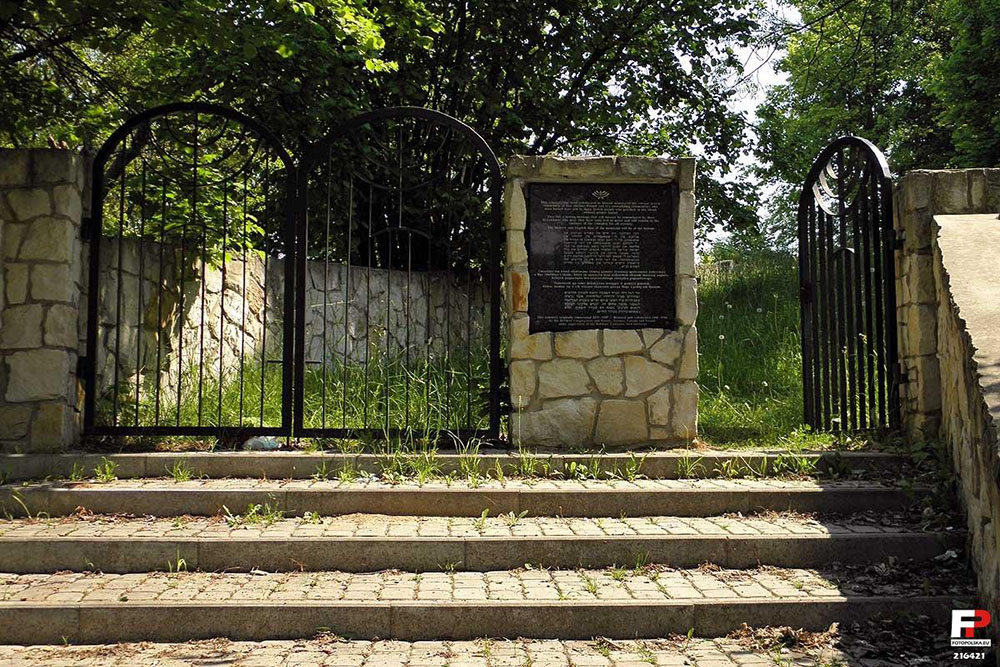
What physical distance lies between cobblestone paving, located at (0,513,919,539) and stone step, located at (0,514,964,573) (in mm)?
18

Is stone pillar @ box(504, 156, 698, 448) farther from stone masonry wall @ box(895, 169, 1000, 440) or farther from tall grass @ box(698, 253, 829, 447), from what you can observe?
stone masonry wall @ box(895, 169, 1000, 440)

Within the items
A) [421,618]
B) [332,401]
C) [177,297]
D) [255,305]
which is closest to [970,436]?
[421,618]

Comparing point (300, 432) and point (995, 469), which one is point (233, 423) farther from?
point (995, 469)

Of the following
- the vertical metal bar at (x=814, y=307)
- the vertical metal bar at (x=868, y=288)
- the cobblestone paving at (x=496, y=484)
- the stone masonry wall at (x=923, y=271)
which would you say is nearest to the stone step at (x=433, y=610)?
the cobblestone paving at (x=496, y=484)

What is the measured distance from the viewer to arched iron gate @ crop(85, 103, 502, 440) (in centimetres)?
630

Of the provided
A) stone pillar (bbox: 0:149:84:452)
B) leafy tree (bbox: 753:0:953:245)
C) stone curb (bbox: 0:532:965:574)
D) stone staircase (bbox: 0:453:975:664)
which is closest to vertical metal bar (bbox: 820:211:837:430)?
stone staircase (bbox: 0:453:975:664)

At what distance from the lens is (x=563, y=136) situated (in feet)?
39.0

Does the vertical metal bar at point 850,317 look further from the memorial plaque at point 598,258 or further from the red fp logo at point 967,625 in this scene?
the red fp logo at point 967,625

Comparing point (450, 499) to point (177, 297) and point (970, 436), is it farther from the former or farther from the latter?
point (177, 297)

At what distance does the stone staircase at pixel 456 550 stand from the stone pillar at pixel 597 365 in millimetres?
453

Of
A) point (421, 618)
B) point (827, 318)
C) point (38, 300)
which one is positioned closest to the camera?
point (421, 618)

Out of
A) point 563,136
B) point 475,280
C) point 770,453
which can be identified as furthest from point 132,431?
point 563,136

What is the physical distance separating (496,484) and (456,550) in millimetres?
990

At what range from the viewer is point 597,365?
6.34 meters
